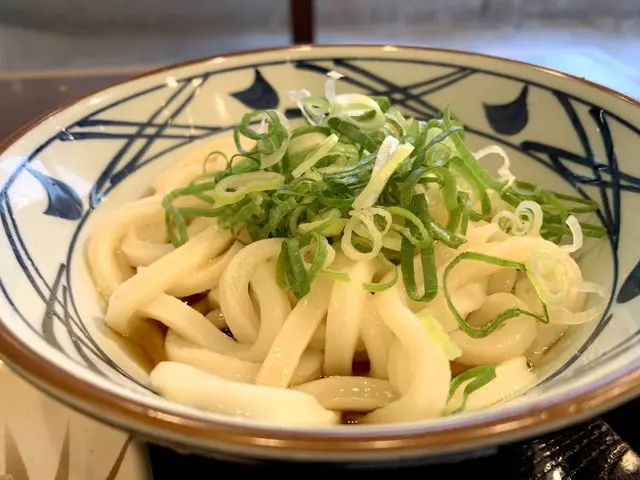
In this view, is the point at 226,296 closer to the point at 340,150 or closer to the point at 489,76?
the point at 340,150

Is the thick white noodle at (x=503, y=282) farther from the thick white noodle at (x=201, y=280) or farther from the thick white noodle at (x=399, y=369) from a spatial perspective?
the thick white noodle at (x=201, y=280)

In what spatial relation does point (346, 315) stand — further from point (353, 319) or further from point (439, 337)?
point (439, 337)

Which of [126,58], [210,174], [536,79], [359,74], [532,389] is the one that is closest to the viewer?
[532,389]

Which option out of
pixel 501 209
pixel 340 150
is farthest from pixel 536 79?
pixel 340 150

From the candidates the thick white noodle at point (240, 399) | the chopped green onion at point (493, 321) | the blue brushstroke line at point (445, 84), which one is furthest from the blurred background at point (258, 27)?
the thick white noodle at point (240, 399)

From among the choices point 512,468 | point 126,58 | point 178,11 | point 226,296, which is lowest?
point 512,468

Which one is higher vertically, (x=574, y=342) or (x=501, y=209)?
(x=501, y=209)
